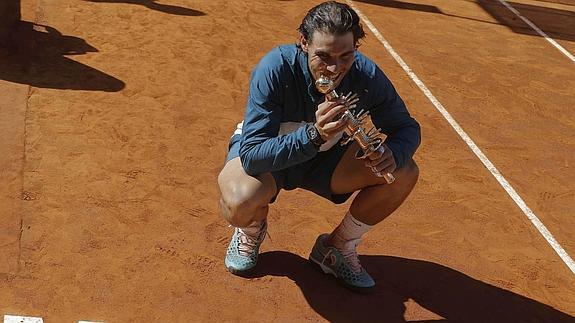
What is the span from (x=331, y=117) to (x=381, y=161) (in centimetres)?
42

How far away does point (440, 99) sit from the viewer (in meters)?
9.14

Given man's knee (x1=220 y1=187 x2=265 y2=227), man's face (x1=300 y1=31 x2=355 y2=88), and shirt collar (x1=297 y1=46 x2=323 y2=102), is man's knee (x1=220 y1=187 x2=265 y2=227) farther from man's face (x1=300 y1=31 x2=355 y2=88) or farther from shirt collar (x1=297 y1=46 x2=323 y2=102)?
man's face (x1=300 y1=31 x2=355 y2=88)

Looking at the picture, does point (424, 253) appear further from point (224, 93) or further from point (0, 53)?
point (0, 53)

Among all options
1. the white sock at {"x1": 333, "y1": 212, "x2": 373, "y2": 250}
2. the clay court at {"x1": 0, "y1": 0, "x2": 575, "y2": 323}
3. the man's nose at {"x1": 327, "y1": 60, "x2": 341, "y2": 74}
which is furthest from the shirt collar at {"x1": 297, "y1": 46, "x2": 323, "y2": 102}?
the clay court at {"x1": 0, "y1": 0, "x2": 575, "y2": 323}

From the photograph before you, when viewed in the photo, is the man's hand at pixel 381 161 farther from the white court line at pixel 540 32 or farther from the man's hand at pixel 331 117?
the white court line at pixel 540 32

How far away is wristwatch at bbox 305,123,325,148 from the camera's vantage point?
452 centimetres

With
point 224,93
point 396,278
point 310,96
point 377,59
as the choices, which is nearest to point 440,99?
point 377,59

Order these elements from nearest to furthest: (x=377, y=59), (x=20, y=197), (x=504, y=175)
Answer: (x=20, y=197) < (x=504, y=175) < (x=377, y=59)

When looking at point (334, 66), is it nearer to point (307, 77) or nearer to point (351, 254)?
point (307, 77)

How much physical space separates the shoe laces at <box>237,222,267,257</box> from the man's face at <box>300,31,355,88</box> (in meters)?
1.21

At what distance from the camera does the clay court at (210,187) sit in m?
5.21

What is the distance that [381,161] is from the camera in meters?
4.59

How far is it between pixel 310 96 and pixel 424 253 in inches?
69.6

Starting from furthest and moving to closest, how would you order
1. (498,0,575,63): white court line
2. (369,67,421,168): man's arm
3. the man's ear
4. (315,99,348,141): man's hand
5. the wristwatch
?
(498,0,575,63): white court line < (369,67,421,168): man's arm < the man's ear < the wristwatch < (315,99,348,141): man's hand
